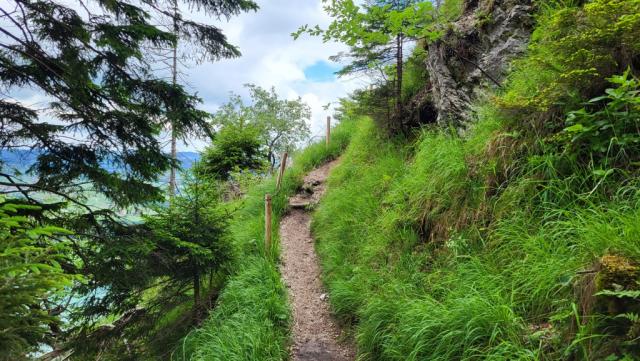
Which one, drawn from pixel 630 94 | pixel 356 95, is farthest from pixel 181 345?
pixel 356 95

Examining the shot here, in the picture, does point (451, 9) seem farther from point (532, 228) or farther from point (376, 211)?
point (532, 228)

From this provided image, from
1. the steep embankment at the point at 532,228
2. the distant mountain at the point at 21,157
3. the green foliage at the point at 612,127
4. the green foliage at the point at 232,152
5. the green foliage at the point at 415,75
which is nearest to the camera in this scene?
the steep embankment at the point at 532,228

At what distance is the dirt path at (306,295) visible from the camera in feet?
14.9

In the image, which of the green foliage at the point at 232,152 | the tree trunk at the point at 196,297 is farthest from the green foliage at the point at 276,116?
the tree trunk at the point at 196,297

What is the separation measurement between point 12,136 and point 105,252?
1.99 meters

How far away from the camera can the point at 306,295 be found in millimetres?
6020

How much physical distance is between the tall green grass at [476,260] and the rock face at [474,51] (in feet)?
2.74

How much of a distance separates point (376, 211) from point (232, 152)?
1014 cm

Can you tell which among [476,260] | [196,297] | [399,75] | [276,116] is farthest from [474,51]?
[276,116]

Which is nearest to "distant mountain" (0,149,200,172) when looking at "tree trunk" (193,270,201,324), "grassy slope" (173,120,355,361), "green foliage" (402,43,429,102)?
"tree trunk" (193,270,201,324)

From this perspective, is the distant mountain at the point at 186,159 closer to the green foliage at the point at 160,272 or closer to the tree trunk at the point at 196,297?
the green foliage at the point at 160,272

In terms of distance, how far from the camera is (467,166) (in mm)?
4258

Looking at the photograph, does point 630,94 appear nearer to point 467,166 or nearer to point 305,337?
point 467,166

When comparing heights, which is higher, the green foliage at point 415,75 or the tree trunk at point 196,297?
the green foliage at point 415,75
